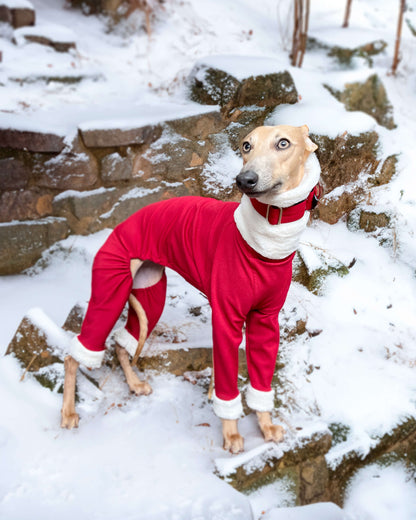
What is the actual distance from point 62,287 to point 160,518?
1567 mm

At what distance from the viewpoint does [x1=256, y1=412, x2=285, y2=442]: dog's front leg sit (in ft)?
7.02

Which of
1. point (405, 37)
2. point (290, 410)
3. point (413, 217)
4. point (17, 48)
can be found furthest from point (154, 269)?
point (405, 37)

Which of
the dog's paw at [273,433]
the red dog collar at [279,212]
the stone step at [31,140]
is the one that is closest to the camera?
the red dog collar at [279,212]

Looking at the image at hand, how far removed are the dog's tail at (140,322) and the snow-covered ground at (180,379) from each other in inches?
11.7

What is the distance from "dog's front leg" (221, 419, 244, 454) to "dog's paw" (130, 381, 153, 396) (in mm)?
472

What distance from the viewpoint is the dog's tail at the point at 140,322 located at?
2.28 m

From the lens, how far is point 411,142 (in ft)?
12.1

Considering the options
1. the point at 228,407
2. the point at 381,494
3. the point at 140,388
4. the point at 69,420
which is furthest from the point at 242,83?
the point at 381,494

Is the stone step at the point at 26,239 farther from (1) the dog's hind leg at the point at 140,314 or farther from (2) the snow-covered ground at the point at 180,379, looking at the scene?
(1) the dog's hind leg at the point at 140,314

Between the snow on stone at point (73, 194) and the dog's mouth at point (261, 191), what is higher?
the dog's mouth at point (261, 191)

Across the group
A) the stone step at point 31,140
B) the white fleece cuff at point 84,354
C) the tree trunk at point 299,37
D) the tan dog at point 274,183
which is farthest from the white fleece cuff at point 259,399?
the tree trunk at point 299,37

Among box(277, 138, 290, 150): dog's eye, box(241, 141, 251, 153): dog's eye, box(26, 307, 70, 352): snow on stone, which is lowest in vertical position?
box(26, 307, 70, 352): snow on stone

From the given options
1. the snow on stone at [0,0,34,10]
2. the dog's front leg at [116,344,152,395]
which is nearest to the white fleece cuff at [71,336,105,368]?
the dog's front leg at [116,344,152,395]

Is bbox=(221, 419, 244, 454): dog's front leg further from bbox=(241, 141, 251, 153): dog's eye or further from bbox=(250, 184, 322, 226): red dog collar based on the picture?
bbox=(241, 141, 251, 153): dog's eye
